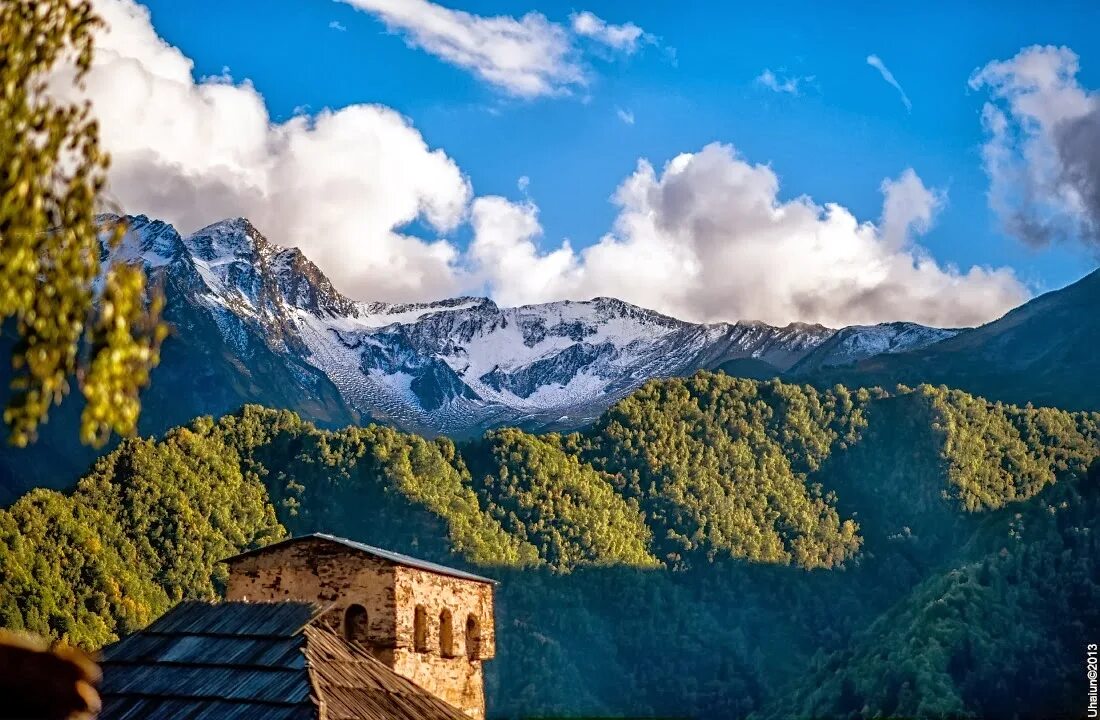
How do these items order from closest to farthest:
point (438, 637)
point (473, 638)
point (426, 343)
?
point (438, 637), point (473, 638), point (426, 343)

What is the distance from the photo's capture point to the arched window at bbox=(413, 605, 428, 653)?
28016 millimetres

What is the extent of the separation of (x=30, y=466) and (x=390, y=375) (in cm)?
6806

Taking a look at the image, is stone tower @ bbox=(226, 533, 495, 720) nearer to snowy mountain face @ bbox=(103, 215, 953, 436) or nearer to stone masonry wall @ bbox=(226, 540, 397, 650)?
stone masonry wall @ bbox=(226, 540, 397, 650)

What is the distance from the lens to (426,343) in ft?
592

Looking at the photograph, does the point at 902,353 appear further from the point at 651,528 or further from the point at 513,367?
the point at 513,367

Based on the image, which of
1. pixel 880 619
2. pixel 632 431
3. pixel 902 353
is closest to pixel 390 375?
pixel 902 353

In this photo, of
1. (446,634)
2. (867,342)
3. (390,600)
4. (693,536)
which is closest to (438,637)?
(446,634)

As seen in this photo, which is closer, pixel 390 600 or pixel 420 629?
pixel 390 600

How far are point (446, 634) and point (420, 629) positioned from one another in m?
1.11

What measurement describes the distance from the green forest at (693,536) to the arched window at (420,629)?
38.2 meters

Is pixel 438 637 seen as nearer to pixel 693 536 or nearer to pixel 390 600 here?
pixel 390 600

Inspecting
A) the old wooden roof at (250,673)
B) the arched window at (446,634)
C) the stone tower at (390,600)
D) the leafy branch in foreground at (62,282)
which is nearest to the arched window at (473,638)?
the stone tower at (390,600)

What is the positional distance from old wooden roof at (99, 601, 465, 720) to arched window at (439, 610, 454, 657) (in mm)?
3116

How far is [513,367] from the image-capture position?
181500 millimetres
